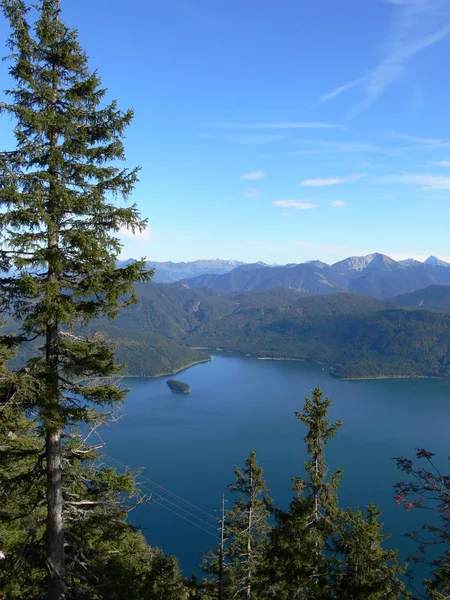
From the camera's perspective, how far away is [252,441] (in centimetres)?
8719

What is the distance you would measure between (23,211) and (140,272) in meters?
1.82

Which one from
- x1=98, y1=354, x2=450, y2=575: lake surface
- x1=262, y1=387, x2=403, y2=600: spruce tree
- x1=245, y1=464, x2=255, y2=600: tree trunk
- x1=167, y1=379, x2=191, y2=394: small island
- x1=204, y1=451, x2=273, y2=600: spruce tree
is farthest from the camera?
x1=167, y1=379, x2=191, y2=394: small island

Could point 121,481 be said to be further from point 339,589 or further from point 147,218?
point 339,589

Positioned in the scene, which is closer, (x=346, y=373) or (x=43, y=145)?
(x=43, y=145)

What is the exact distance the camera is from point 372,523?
12.6m

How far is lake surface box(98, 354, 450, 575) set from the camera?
56963 millimetres

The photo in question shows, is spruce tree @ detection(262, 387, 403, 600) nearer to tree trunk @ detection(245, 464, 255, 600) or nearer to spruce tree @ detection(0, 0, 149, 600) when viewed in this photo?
tree trunk @ detection(245, 464, 255, 600)

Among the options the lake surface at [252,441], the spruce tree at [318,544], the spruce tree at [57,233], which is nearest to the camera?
the spruce tree at [57,233]

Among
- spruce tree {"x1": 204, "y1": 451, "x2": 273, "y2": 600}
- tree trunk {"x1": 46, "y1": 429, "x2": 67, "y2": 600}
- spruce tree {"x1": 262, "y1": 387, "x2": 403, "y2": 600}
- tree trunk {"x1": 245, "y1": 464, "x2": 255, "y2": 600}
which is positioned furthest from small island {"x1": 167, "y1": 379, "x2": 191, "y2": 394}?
tree trunk {"x1": 46, "y1": 429, "x2": 67, "y2": 600}

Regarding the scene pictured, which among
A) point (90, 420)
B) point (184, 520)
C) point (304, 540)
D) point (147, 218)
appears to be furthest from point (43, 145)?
point (184, 520)

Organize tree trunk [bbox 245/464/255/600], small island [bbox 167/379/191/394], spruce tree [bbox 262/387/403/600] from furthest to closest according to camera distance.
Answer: small island [bbox 167/379/191/394], tree trunk [bbox 245/464/255/600], spruce tree [bbox 262/387/403/600]

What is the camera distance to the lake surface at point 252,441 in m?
57.0

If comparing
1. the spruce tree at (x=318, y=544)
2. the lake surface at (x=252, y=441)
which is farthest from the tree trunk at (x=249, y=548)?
the lake surface at (x=252, y=441)

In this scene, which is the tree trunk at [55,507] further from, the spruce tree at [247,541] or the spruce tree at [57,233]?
the spruce tree at [247,541]
